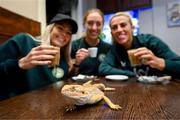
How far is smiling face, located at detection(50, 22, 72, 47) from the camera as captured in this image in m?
1.35

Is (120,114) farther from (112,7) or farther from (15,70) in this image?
(112,7)

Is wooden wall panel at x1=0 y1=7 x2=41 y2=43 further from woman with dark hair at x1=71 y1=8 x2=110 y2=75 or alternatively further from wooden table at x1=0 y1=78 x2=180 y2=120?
wooden table at x1=0 y1=78 x2=180 y2=120

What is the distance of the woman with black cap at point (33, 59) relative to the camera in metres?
0.91

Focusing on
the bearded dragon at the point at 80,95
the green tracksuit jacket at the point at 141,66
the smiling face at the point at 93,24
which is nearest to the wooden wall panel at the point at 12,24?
the smiling face at the point at 93,24

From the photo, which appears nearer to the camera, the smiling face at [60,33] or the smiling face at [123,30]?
the smiling face at [60,33]

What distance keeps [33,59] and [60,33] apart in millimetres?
515

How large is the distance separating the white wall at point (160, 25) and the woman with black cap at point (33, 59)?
3.08 meters

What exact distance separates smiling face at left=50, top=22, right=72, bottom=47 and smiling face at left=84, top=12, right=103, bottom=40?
0.54 m

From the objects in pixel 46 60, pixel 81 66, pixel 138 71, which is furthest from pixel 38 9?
pixel 46 60

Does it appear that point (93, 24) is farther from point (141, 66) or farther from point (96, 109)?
point (96, 109)

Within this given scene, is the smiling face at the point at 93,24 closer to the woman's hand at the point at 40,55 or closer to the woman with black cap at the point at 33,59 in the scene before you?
the woman with black cap at the point at 33,59

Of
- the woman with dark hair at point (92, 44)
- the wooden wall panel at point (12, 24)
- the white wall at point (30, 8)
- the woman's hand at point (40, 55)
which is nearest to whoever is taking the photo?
the woman's hand at point (40, 55)

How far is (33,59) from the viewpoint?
0.89 meters

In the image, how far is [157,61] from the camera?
1157 millimetres
